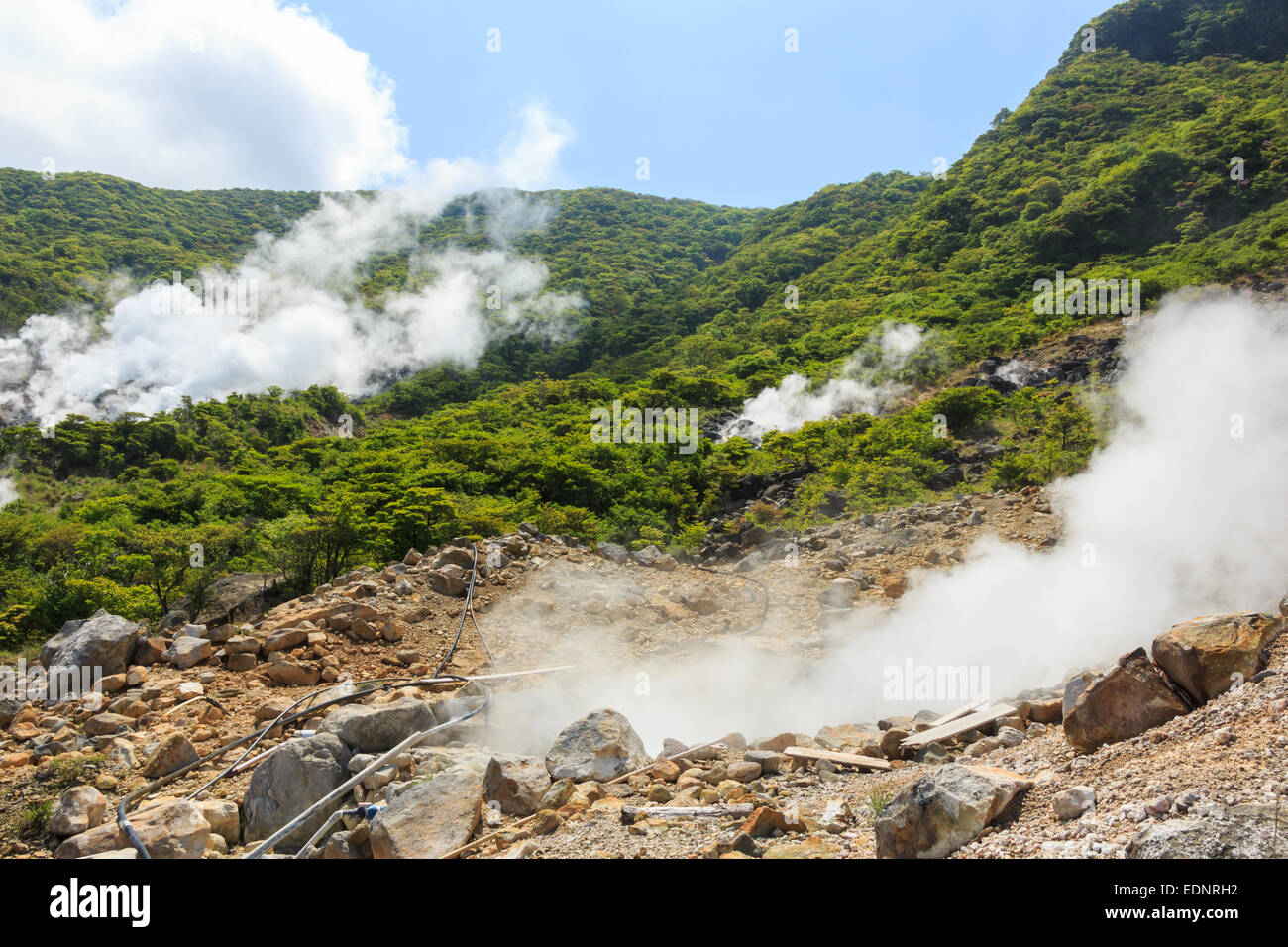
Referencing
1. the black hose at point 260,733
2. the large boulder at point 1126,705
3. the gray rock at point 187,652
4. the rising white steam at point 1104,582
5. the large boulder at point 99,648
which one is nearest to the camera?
the large boulder at point 1126,705

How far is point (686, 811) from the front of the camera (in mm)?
3969

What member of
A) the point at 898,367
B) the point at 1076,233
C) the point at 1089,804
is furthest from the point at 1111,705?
the point at 1076,233

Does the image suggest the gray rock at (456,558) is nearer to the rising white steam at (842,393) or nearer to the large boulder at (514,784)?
the large boulder at (514,784)

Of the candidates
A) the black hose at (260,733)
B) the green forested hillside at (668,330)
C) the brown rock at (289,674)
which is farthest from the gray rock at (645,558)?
the brown rock at (289,674)

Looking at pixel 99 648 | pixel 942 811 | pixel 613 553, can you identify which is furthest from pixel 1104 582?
pixel 99 648

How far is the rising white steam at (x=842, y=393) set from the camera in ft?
116

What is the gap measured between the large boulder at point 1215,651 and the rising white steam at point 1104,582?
6.41 ft

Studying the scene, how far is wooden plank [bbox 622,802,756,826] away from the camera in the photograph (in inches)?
153

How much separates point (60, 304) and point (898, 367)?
72557 mm

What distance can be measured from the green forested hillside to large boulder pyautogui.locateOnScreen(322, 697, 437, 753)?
24.7 feet

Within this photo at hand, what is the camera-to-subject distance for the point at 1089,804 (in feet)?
9.50

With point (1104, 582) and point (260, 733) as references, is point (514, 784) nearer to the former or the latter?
point (260, 733)

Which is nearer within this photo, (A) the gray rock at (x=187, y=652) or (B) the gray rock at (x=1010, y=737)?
(B) the gray rock at (x=1010, y=737)

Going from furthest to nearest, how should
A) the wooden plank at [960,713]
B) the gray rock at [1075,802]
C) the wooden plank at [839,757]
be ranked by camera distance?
1. the wooden plank at [960,713]
2. the wooden plank at [839,757]
3. the gray rock at [1075,802]
